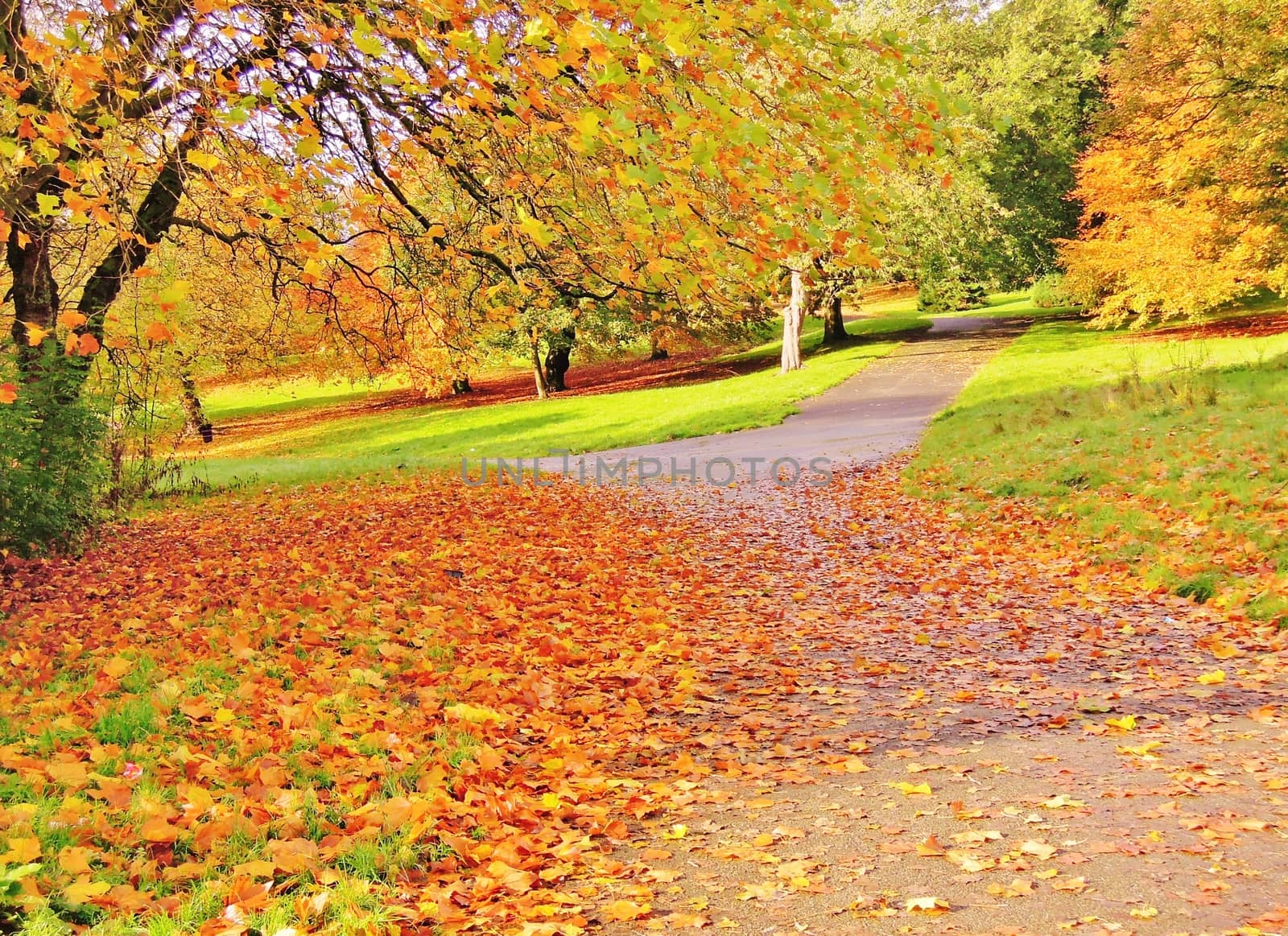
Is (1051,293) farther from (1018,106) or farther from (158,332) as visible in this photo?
(158,332)

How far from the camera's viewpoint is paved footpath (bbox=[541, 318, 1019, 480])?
50.0 feet

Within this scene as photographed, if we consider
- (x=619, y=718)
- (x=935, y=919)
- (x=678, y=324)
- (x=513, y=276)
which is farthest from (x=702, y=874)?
(x=513, y=276)

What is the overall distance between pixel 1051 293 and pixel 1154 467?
33.4 m

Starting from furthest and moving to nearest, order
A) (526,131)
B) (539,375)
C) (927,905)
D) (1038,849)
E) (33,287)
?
1. (539,375)
2. (33,287)
3. (526,131)
4. (1038,849)
5. (927,905)

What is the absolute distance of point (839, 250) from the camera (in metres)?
4.66

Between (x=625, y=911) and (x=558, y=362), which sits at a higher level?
(x=558, y=362)

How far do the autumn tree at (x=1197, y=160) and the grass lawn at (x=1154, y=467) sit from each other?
619cm

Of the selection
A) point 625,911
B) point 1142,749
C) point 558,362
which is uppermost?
point 558,362

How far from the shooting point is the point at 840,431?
57.1 ft

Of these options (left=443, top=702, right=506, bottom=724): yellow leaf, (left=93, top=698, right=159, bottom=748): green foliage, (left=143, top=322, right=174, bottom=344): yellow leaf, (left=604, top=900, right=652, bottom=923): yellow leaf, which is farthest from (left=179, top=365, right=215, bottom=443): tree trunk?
(left=604, top=900, right=652, bottom=923): yellow leaf

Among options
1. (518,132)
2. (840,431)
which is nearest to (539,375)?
(840,431)

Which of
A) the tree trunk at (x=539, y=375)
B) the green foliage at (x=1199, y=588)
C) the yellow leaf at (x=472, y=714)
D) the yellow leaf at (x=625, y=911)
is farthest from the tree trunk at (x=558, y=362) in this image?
the yellow leaf at (x=625, y=911)

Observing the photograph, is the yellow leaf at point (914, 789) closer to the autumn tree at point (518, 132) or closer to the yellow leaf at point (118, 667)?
the autumn tree at point (518, 132)

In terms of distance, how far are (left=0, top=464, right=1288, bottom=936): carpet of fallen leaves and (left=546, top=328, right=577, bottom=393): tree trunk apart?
23.9 metres
